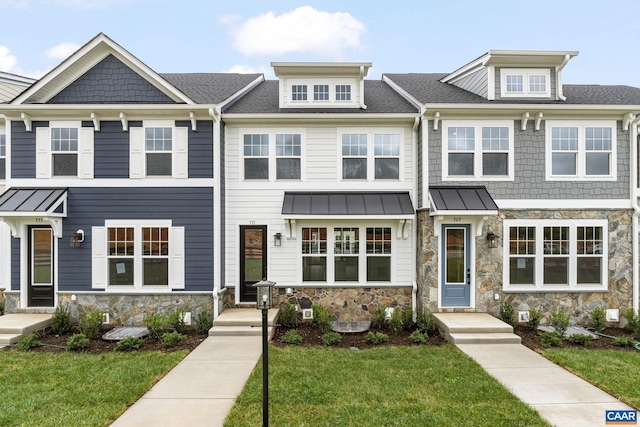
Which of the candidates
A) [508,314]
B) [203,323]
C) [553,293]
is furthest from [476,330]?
[203,323]

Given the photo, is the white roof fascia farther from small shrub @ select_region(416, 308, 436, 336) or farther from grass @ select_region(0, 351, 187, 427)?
small shrub @ select_region(416, 308, 436, 336)

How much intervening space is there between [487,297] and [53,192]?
11.1 meters

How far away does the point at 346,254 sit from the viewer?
932 centimetres

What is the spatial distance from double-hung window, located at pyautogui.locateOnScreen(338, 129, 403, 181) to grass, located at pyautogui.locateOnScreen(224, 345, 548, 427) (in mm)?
4541

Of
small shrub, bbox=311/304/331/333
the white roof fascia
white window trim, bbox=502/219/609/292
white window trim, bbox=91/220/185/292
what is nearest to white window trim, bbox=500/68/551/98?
white window trim, bbox=502/219/609/292

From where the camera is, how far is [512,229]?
29.4 ft

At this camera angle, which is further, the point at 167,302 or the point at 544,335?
the point at 167,302

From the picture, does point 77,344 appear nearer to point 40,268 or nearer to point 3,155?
point 40,268

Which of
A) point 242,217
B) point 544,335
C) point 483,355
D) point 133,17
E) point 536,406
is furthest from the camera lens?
point 133,17

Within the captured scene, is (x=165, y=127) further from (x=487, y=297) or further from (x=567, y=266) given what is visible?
(x=567, y=266)

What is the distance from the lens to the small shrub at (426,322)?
325 inches

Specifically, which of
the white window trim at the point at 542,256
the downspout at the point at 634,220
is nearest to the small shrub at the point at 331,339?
the white window trim at the point at 542,256

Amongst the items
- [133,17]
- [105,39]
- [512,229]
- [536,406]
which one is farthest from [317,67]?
[133,17]

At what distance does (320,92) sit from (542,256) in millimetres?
7244
